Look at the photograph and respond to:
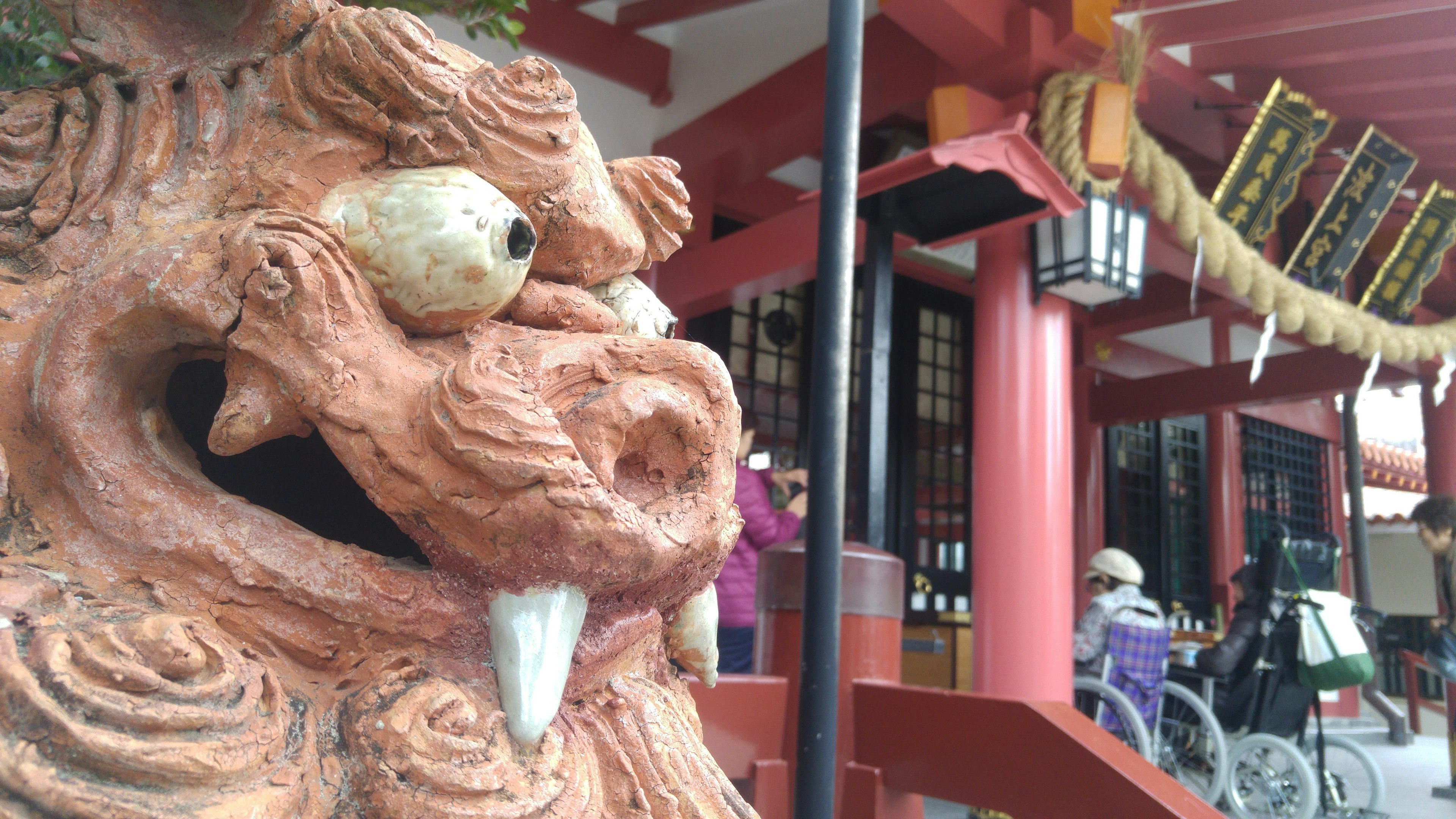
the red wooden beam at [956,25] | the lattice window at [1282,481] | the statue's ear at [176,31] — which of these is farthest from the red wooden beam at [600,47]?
the lattice window at [1282,481]

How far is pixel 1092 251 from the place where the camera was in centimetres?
324

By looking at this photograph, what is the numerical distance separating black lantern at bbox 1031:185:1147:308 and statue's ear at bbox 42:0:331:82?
2.73 meters

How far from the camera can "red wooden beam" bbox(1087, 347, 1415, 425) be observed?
5.40m

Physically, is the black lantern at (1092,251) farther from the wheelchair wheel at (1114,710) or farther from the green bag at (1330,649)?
the green bag at (1330,649)

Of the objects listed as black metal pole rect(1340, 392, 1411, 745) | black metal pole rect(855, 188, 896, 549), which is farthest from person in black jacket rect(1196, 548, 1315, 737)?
black metal pole rect(1340, 392, 1411, 745)

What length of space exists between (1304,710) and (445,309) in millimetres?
4451

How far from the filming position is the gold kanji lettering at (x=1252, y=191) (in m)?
4.14

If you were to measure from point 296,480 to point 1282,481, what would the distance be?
8654 mm

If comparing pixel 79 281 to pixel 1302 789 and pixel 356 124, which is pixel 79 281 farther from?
pixel 1302 789

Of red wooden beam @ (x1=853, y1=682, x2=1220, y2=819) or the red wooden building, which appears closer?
red wooden beam @ (x1=853, y1=682, x2=1220, y2=819)

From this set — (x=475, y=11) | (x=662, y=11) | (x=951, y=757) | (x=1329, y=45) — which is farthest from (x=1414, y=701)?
(x=475, y=11)

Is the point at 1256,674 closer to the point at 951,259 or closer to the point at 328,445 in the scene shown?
the point at 951,259

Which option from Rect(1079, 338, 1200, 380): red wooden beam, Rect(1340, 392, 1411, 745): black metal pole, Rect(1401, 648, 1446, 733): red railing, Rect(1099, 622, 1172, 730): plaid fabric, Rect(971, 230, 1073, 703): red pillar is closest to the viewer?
Rect(971, 230, 1073, 703): red pillar

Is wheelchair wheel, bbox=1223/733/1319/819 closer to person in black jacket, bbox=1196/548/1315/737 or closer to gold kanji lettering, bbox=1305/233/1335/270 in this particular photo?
person in black jacket, bbox=1196/548/1315/737
